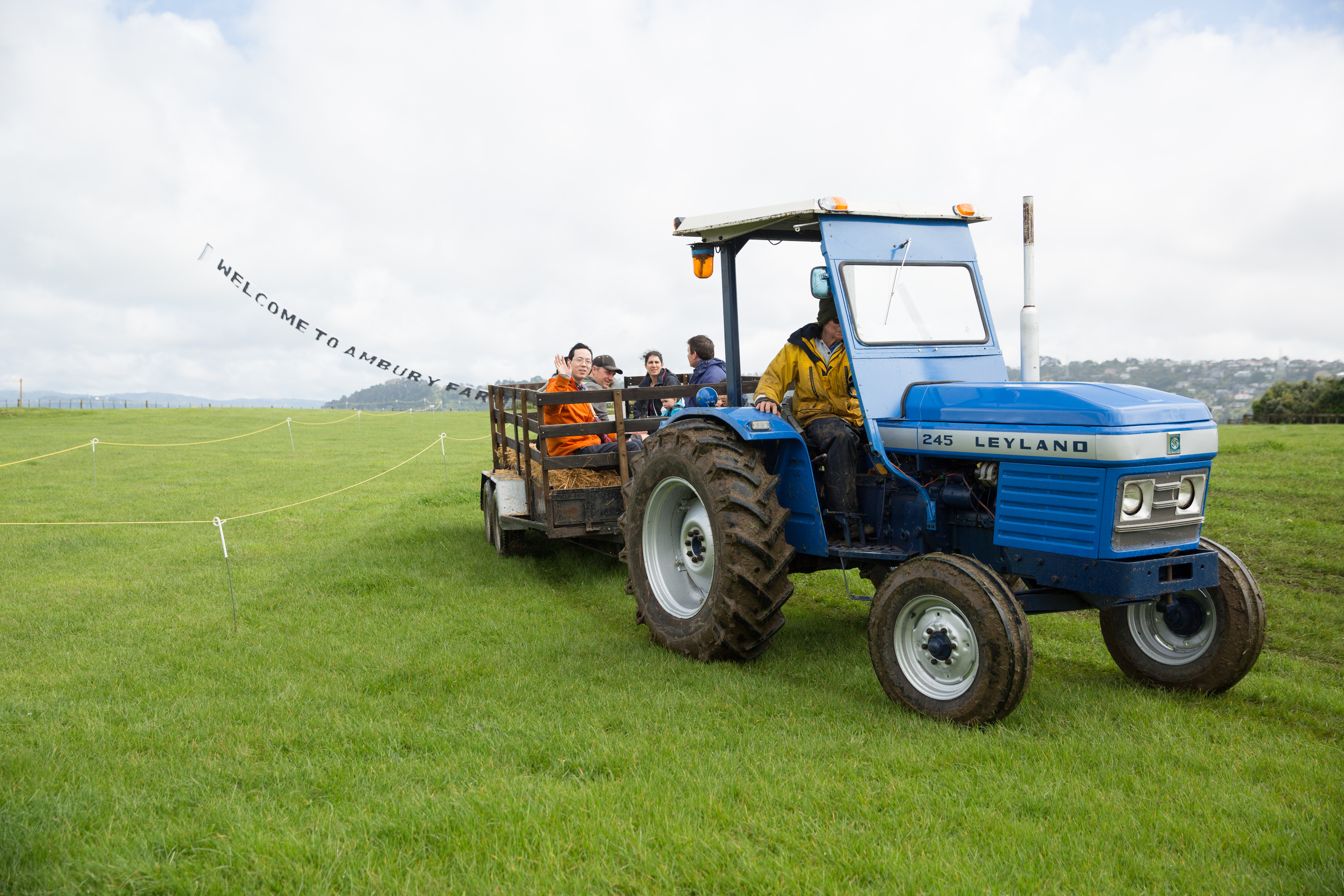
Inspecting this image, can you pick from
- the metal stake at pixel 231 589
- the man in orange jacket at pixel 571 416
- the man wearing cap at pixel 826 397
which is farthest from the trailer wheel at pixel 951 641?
the metal stake at pixel 231 589

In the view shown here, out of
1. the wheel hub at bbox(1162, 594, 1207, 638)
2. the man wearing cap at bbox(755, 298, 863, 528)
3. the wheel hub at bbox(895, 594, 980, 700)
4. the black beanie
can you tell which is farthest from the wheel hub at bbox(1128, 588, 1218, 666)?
the black beanie

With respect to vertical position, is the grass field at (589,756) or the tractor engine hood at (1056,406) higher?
the tractor engine hood at (1056,406)

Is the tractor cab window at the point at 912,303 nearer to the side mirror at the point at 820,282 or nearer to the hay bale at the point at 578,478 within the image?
the side mirror at the point at 820,282

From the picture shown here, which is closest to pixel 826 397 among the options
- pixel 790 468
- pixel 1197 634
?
pixel 790 468

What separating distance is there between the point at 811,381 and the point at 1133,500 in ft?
6.62

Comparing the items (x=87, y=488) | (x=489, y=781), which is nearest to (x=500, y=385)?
(x=489, y=781)

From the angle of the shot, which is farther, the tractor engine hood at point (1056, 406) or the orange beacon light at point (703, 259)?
the orange beacon light at point (703, 259)

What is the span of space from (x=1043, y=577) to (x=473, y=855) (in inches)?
117

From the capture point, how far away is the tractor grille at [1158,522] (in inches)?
174

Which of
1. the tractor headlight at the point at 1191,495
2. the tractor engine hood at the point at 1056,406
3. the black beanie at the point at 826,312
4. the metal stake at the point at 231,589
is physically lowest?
the metal stake at the point at 231,589

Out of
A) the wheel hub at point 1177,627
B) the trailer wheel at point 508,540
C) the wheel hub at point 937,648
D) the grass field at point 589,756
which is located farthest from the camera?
the trailer wheel at point 508,540

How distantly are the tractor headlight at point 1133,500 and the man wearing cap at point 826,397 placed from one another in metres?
1.49

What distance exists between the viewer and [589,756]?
163 inches

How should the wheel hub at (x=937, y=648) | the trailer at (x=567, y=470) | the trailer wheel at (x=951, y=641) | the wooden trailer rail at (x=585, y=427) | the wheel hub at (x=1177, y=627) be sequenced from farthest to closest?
1. the wooden trailer rail at (x=585, y=427)
2. the trailer at (x=567, y=470)
3. the wheel hub at (x=1177, y=627)
4. the wheel hub at (x=937, y=648)
5. the trailer wheel at (x=951, y=641)
